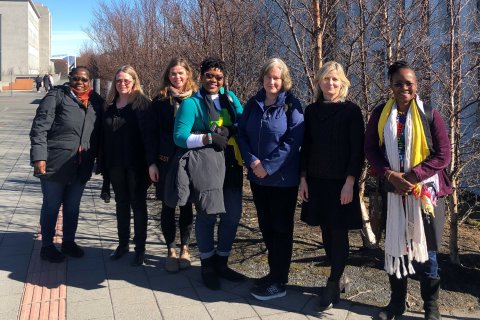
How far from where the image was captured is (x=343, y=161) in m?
3.59

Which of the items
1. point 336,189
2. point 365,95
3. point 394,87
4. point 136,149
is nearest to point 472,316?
point 336,189

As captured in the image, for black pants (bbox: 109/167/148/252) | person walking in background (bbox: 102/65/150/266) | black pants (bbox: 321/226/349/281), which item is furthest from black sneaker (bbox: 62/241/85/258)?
black pants (bbox: 321/226/349/281)

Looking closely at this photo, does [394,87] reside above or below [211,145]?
above

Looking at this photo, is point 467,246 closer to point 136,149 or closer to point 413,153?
point 413,153

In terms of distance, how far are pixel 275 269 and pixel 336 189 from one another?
871 mm

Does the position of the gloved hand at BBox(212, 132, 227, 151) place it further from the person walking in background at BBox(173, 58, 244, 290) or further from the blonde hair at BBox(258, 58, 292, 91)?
the blonde hair at BBox(258, 58, 292, 91)

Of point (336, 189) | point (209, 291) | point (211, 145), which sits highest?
→ point (211, 145)

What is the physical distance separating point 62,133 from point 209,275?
6.33 feet

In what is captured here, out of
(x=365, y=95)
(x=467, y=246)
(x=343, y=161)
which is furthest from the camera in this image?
(x=467, y=246)

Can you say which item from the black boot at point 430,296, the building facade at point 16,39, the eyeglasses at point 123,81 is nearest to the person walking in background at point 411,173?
the black boot at point 430,296

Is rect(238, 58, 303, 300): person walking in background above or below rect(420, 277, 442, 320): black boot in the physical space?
above

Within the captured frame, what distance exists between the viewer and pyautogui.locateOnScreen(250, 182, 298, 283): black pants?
3.88m

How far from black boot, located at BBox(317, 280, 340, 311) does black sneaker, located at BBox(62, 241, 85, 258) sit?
2586 millimetres

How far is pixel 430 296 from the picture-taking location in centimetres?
349
